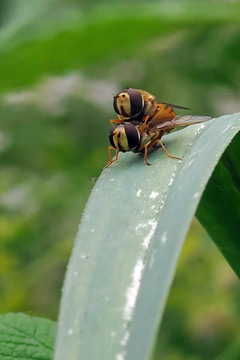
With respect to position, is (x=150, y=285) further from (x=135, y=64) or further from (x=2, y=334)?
(x=135, y=64)

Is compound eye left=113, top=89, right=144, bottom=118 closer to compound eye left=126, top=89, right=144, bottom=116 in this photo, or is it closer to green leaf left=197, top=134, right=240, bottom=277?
compound eye left=126, top=89, right=144, bottom=116

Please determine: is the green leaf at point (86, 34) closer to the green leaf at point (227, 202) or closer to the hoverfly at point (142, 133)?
the hoverfly at point (142, 133)

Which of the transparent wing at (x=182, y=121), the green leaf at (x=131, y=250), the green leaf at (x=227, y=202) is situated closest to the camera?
the green leaf at (x=131, y=250)

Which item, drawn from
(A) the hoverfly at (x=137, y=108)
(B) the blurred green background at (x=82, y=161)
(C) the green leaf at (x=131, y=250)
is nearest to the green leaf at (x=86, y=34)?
(B) the blurred green background at (x=82, y=161)

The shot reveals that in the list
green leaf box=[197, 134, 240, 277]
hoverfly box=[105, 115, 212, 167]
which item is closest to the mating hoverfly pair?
hoverfly box=[105, 115, 212, 167]

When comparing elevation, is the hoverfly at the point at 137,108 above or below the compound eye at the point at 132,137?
above

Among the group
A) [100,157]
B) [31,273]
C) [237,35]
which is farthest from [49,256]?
[237,35]

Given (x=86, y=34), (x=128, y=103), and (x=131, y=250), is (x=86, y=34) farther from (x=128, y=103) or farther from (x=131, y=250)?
(x=131, y=250)
